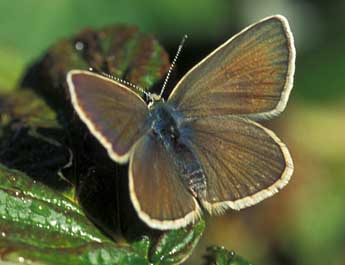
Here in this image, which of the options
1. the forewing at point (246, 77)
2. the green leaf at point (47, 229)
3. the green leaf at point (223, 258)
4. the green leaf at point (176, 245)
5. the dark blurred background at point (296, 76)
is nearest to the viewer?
the green leaf at point (47, 229)

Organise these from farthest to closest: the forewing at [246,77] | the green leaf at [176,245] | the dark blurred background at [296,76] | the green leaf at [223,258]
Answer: the dark blurred background at [296,76]
the forewing at [246,77]
the green leaf at [176,245]
the green leaf at [223,258]

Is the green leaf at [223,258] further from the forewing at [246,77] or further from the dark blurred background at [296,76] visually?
the dark blurred background at [296,76]

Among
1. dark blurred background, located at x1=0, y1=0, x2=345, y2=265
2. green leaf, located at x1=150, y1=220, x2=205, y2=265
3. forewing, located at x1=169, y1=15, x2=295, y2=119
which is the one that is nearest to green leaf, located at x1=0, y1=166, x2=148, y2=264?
green leaf, located at x1=150, y1=220, x2=205, y2=265

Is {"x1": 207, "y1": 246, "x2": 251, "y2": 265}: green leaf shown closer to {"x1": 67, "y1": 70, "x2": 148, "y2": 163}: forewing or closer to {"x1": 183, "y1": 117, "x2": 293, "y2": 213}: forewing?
{"x1": 183, "y1": 117, "x2": 293, "y2": 213}: forewing

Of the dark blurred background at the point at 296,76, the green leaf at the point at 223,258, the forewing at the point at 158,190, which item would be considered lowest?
the dark blurred background at the point at 296,76

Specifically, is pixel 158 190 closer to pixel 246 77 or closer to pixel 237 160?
pixel 237 160

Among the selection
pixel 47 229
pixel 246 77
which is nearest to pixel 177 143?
pixel 246 77

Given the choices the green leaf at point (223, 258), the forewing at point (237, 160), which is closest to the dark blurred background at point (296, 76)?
the forewing at point (237, 160)
